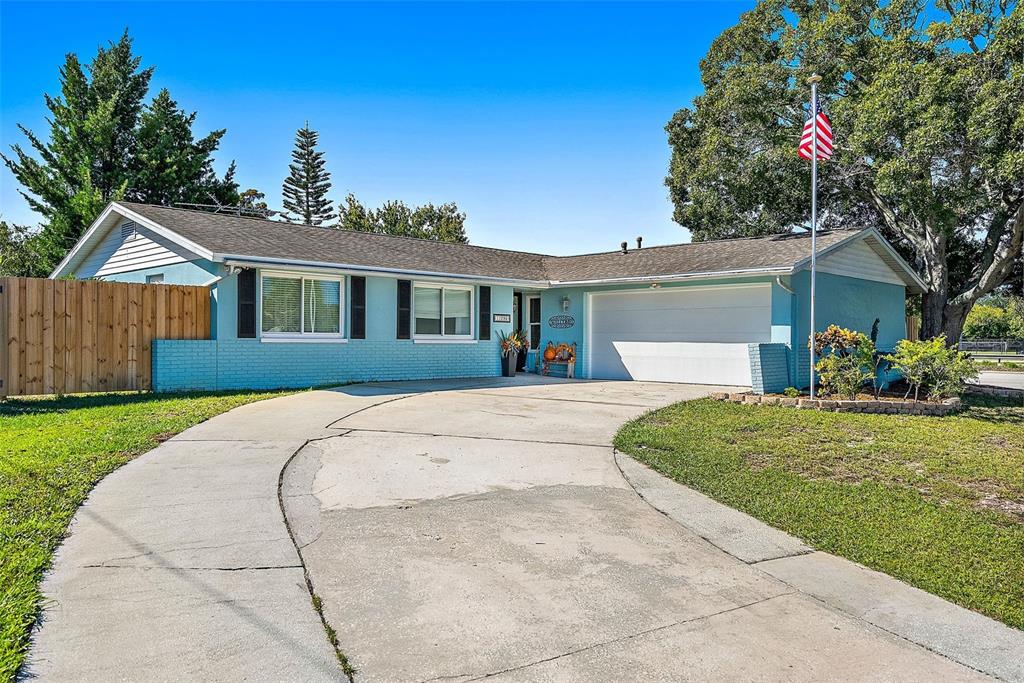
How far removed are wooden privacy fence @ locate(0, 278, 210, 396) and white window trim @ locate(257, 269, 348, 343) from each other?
3.16 feet

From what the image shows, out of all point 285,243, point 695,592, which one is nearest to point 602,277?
point 285,243

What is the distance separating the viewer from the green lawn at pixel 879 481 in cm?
435

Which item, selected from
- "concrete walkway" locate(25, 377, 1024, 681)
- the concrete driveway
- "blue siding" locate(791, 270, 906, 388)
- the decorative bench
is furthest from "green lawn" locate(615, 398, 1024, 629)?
the decorative bench

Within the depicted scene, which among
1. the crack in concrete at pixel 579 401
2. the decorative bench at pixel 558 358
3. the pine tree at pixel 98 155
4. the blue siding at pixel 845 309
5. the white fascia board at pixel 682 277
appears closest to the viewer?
the crack in concrete at pixel 579 401

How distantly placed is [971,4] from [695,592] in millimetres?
19030

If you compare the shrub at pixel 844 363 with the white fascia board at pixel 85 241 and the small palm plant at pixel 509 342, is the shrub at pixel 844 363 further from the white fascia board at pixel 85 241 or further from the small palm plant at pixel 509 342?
the white fascia board at pixel 85 241

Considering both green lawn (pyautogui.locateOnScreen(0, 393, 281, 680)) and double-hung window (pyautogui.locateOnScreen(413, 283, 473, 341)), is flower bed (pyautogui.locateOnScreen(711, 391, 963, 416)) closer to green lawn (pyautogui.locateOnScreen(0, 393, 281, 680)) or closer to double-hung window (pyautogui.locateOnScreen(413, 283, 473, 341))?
double-hung window (pyautogui.locateOnScreen(413, 283, 473, 341))

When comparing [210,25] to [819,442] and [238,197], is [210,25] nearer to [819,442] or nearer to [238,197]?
[819,442]

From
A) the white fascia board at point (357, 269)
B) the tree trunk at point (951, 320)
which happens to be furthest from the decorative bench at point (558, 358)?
the tree trunk at point (951, 320)

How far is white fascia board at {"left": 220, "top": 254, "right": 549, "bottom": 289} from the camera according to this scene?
39.2 ft

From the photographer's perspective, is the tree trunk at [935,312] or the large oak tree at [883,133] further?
the tree trunk at [935,312]

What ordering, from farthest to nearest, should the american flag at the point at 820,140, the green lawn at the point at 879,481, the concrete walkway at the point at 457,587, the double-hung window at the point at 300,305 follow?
the double-hung window at the point at 300,305
the american flag at the point at 820,140
the green lawn at the point at 879,481
the concrete walkway at the point at 457,587

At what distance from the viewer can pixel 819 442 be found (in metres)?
8.16

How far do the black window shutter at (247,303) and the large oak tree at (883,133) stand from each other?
14675 millimetres
